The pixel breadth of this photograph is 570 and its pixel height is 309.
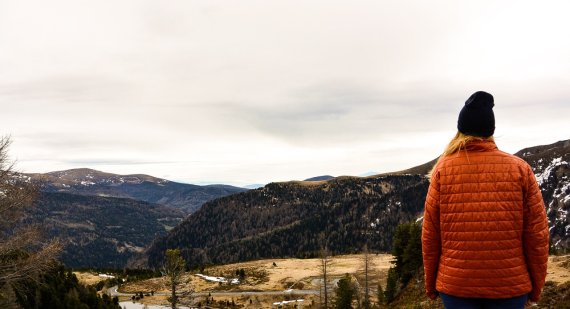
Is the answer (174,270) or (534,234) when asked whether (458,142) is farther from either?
(174,270)

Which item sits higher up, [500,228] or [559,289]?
[500,228]

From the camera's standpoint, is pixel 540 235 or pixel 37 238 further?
pixel 37 238

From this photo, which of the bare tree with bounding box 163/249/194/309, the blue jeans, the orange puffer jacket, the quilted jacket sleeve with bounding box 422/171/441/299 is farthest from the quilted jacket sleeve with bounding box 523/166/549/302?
the bare tree with bounding box 163/249/194/309

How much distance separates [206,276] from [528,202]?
351ft

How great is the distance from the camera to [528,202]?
475cm

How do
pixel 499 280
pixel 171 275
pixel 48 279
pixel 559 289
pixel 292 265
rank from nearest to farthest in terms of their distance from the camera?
pixel 499 280 → pixel 559 289 → pixel 48 279 → pixel 171 275 → pixel 292 265

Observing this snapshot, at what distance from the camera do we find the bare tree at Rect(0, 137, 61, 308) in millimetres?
14875

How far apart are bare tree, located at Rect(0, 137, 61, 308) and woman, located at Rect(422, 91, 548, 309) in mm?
15412

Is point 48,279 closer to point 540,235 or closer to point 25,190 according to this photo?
point 25,190

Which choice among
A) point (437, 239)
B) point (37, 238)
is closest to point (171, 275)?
point (37, 238)

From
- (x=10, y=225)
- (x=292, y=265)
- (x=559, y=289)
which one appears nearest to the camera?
(x=10, y=225)

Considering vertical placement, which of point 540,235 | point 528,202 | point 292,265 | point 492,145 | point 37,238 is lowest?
point 292,265

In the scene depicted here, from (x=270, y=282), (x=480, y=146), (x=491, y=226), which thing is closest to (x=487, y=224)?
(x=491, y=226)

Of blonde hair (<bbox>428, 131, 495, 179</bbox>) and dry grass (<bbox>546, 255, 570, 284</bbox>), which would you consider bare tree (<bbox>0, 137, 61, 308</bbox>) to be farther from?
dry grass (<bbox>546, 255, 570, 284</bbox>)
